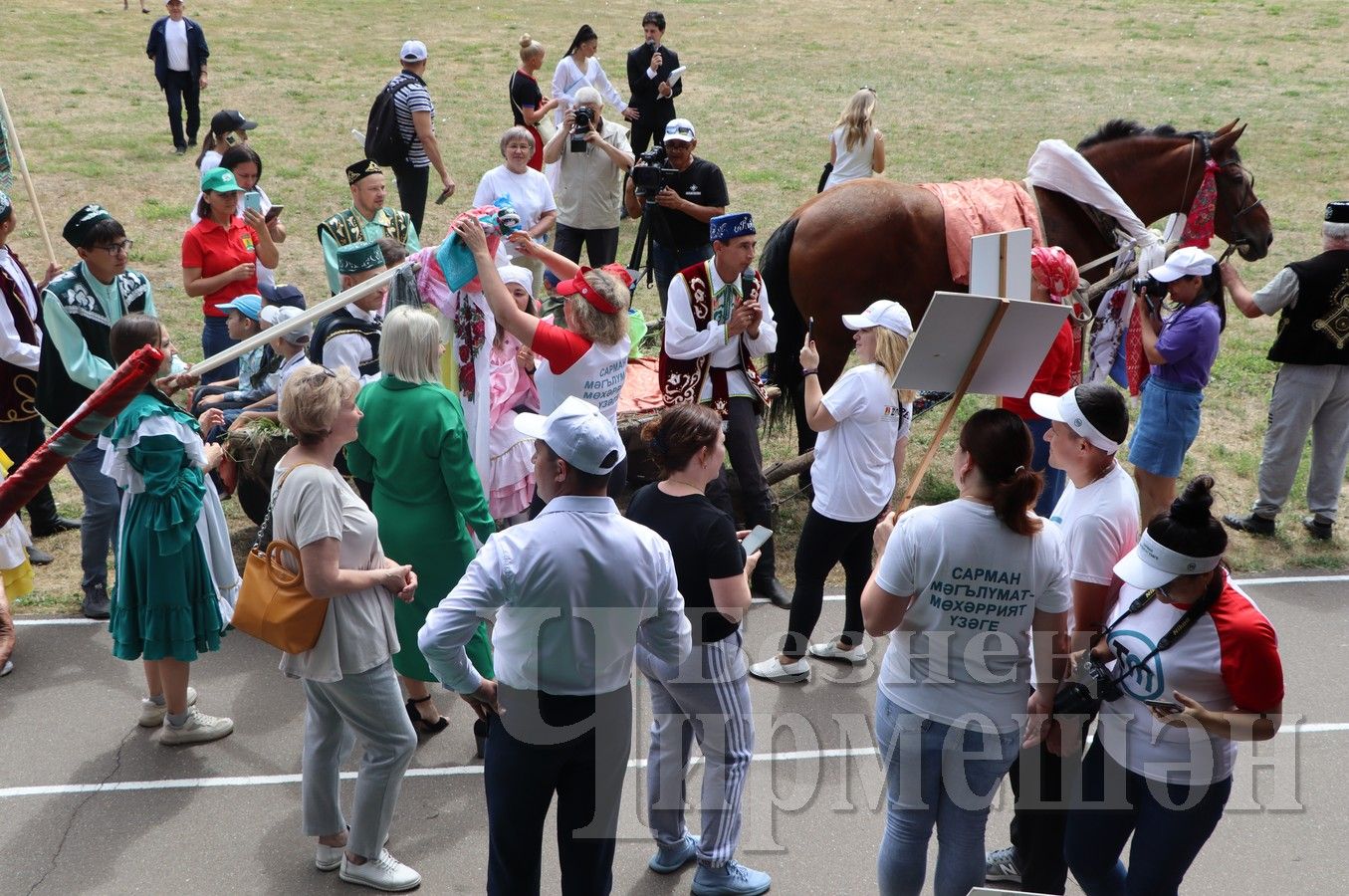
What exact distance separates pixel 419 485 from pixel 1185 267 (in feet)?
13.0

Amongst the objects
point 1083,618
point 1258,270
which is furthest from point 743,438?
point 1258,270

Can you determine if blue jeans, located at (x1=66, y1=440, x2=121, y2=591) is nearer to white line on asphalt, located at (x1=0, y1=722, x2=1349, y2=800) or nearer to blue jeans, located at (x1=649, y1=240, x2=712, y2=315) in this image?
white line on asphalt, located at (x1=0, y1=722, x2=1349, y2=800)

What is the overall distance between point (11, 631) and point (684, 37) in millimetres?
20587

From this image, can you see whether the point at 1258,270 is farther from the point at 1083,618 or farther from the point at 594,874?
the point at 594,874

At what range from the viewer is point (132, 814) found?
467 centimetres

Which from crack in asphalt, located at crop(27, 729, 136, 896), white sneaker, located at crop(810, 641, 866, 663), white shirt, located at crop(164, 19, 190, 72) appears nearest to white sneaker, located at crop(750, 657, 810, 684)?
white sneaker, located at crop(810, 641, 866, 663)

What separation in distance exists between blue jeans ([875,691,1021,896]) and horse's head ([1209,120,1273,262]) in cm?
632

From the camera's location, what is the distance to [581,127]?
33.6 feet

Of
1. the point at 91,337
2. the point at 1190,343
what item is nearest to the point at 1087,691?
the point at 1190,343

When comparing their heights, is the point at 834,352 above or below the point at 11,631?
above

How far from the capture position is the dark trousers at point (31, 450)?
670 centimetres

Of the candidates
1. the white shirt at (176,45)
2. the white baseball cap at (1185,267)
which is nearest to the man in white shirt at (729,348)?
the white baseball cap at (1185,267)

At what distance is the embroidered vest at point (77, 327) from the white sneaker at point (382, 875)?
110 inches

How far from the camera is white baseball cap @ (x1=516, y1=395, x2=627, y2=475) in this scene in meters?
3.29
